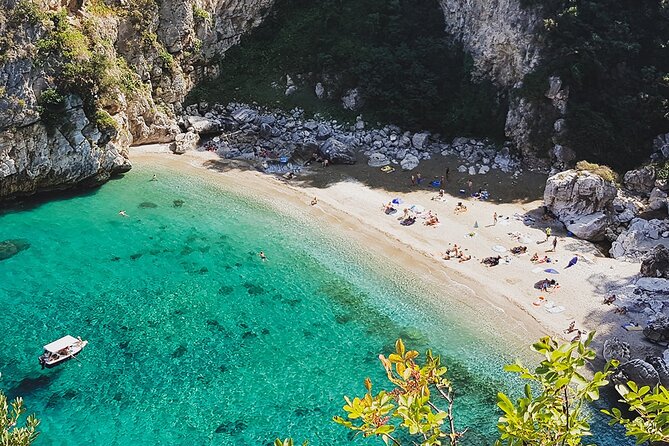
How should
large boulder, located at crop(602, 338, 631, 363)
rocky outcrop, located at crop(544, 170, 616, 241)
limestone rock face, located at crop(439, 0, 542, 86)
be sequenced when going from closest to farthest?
large boulder, located at crop(602, 338, 631, 363) → rocky outcrop, located at crop(544, 170, 616, 241) → limestone rock face, located at crop(439, 0, 542, 86)

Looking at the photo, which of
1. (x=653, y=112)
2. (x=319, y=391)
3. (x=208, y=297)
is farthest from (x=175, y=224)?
(x=653, y=112)

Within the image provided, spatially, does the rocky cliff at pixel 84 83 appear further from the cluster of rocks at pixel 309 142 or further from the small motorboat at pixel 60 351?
the small motorboat at pixel 60 351

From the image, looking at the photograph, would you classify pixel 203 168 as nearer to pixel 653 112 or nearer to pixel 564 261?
pixel 564 261

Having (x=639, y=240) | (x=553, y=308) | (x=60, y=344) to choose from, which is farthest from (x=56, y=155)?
(x=639, y=240)

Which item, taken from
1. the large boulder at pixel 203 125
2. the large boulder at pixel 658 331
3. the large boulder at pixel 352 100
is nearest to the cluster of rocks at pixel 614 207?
the large boulder at pixel 658 331

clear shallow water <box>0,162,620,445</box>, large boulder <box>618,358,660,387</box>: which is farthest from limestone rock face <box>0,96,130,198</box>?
large boulder <box>618,358,660,387</box>

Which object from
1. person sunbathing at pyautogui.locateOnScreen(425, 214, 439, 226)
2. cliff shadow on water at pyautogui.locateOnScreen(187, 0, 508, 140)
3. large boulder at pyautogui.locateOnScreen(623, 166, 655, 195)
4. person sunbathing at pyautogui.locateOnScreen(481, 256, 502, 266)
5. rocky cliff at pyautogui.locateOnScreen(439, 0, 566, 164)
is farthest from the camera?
cliff shadow on water at pyautogui.locateOnScreen(187, 0, 508, 140)

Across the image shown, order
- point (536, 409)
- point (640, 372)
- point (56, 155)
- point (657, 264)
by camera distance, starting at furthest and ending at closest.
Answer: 1. point (56, 155)
2. point (657, 264)
3. point (640, 372)
4. point (536, 409)

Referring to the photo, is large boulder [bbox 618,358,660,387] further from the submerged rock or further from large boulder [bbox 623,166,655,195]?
the submerged rock

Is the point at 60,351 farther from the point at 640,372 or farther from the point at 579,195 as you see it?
the point at 579,195
